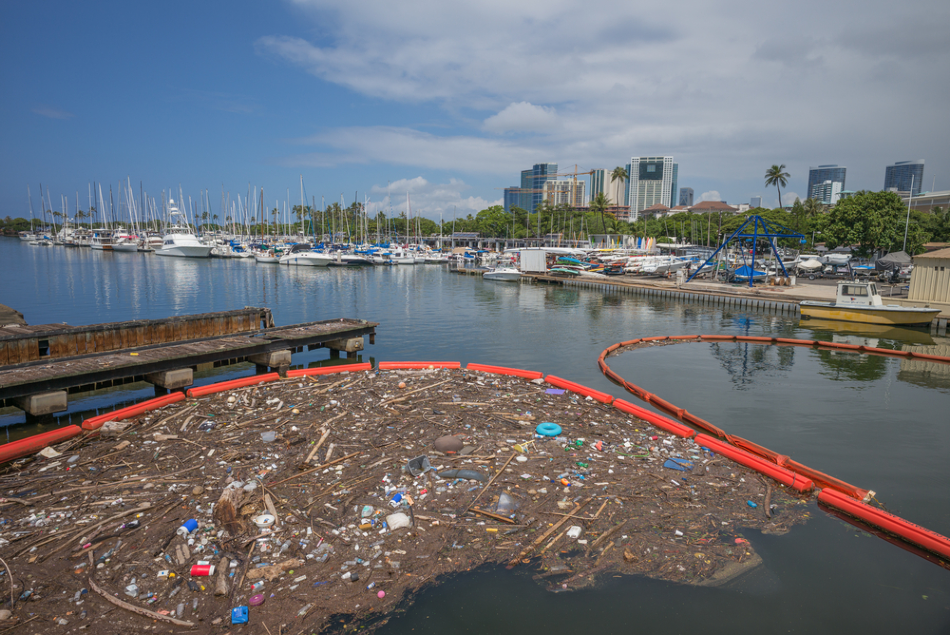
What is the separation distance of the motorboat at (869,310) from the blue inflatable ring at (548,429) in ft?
91.4

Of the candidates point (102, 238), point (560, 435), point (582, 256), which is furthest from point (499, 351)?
point (102, 238)

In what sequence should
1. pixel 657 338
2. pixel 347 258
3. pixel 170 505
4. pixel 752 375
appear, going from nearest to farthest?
1. pixel 170 505
2. pixel 752 375
3. pixel 657 338
4. pixel 347 258

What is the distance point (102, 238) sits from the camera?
115 metres

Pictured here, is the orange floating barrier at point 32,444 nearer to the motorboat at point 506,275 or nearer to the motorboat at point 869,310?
the motorboat at point 869,310

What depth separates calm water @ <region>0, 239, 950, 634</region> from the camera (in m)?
6.52

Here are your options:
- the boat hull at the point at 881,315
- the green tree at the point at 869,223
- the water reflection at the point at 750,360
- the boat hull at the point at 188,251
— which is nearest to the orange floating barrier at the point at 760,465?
the water reflection at the point at 750,360

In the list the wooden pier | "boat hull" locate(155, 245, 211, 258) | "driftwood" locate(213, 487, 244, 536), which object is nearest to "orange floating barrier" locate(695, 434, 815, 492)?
"driftwood" locate(213, 487, 244, 536)

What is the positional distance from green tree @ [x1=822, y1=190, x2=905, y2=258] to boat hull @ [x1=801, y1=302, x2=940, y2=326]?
1120 inches

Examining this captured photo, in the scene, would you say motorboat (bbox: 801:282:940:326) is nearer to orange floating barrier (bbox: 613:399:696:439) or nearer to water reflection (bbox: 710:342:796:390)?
water reflection (bbox: 710:342:796:390)

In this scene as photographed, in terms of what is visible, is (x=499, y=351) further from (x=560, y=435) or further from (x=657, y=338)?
(x=560, y=435)

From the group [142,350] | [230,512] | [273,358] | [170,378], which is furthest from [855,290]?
[142,350]

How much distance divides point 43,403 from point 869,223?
216 ft

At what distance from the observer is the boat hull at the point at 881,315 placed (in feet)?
92.7

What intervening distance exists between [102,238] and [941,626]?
14323cm
